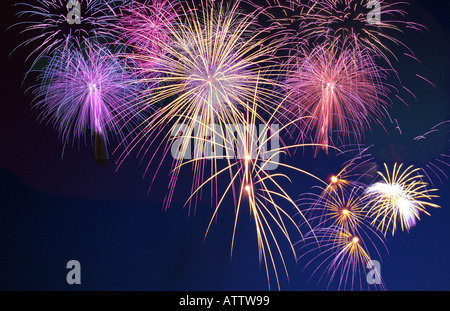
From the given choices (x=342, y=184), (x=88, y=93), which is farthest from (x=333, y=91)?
(x=88, y=93)

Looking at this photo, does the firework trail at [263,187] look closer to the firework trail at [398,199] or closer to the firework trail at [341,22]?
the firework trail at [398,199]

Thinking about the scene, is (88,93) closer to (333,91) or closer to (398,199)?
(333,91)

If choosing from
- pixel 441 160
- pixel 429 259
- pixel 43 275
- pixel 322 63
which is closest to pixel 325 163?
pixel 322 63

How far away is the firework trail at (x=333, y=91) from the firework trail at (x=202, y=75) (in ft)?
0.70

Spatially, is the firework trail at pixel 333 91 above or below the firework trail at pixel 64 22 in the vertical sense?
below

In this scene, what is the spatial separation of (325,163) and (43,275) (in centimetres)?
240

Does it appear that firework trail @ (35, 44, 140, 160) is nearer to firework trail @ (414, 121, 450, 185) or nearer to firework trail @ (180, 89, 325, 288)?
firework trail @ (180, 89, 325, 288)

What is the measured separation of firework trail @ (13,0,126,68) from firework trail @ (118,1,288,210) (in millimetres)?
315

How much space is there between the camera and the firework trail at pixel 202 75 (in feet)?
6.90

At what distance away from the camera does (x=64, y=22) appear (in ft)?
7.30

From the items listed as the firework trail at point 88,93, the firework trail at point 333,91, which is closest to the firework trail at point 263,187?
the firework trail at point 333,91

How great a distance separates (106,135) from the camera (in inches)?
86.9

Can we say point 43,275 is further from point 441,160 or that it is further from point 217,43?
point 441,160

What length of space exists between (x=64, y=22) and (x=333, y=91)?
2161 mm
